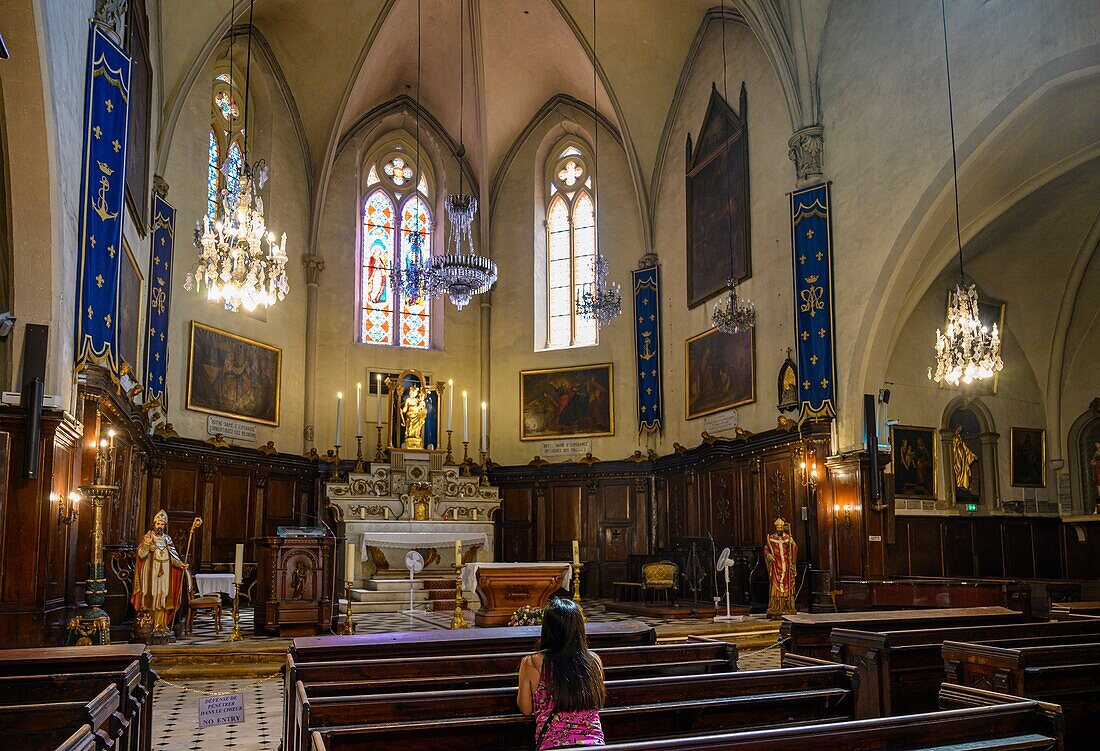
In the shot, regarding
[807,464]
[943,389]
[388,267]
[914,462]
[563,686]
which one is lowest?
[563,686]

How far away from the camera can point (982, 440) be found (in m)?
17.7

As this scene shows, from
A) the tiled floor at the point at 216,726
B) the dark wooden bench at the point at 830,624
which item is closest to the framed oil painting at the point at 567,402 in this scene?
the tiled floor at the point at 216,726

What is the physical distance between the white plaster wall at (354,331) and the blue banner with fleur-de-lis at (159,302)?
4.87m

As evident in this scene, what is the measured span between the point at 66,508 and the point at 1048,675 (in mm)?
8945

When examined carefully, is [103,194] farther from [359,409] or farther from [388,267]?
[388,267]

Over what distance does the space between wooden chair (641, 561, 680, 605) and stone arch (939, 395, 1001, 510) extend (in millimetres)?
5525

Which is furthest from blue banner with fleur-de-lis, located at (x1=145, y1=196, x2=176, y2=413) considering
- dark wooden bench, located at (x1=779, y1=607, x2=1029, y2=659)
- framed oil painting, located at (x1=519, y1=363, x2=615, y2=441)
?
dark wooden bench, located at (x1=779, y1=607, x2=1029, y2=659)

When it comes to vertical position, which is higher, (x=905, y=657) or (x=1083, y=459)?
(x=1083, y=459)

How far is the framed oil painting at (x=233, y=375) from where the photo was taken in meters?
17.0

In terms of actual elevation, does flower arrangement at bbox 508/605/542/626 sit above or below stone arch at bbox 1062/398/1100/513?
below

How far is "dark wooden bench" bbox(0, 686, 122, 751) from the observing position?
405 centimetres

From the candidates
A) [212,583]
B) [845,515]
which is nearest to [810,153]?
[845,515]

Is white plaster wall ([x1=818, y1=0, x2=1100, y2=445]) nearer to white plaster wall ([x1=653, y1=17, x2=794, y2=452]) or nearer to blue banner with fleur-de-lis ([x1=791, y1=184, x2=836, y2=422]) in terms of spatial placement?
blue banner with fleur-de-lis ([x1=791, y1=184, x2=836, y2=422])

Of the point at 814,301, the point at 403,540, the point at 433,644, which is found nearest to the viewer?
the point at 433,644
